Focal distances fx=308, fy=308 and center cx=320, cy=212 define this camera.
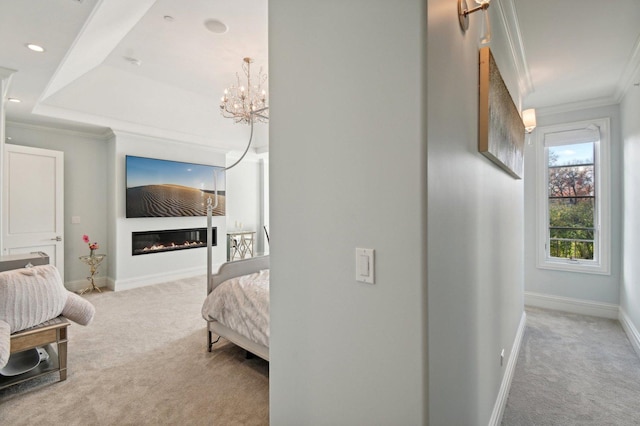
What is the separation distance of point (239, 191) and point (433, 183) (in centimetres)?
662

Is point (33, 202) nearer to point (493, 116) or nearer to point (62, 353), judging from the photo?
point (62, 353)

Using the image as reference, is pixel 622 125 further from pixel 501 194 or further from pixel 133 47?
pixel 133 47

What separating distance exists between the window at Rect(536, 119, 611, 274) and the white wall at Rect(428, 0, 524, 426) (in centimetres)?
285

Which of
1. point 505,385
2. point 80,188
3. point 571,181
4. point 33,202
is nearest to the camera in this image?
point 505,385

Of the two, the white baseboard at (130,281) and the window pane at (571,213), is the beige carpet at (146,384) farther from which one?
the window pane at (571,213)

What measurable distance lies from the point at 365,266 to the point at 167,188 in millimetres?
5279

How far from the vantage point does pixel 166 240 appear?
217 inches

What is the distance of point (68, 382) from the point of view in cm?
237

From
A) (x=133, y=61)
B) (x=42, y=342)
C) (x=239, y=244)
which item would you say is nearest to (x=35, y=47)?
(x=133, y=61)

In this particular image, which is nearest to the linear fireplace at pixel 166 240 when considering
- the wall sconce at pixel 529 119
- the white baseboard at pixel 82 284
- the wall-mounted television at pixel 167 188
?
the wall-mounted television at pixel 167 188

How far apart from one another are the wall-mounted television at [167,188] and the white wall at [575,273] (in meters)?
4.72

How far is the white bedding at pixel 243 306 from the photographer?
2.39 metres

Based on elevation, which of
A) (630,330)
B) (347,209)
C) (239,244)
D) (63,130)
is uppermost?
(63,130)

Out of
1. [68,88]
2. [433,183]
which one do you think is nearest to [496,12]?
[433,183]
